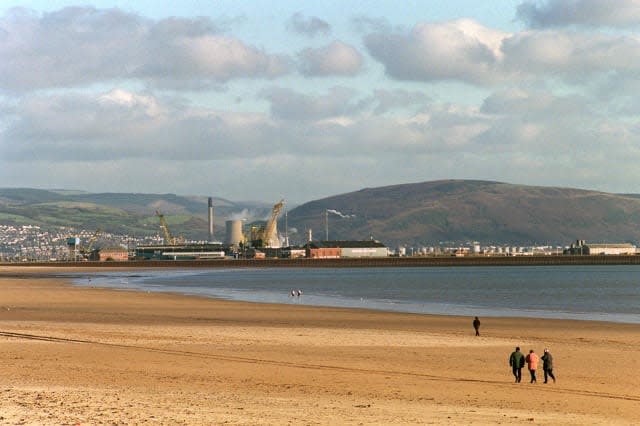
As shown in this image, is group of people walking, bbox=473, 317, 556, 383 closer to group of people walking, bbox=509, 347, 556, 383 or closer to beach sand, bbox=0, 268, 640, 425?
group of people walking, bbox=509, 347, 556, 383

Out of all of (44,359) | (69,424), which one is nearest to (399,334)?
(44,359)

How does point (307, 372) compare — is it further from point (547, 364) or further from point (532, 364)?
point (547, 364)

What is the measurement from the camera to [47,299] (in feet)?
242

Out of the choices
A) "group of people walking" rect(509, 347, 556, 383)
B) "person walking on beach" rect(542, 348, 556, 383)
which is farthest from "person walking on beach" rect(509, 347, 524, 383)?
"person walking on beach" rect(542, 348, 556, 383)

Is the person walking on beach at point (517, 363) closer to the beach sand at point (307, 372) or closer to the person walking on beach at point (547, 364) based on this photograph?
the beach sand at point (307, 372)

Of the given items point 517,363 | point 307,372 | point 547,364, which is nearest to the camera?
point 547,364

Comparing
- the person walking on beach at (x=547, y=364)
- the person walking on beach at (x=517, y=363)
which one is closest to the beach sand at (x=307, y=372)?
the person walking on beach at (x=547, y=364)

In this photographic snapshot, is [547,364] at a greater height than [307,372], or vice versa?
[547,364]

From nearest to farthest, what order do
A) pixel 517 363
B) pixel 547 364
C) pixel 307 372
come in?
pixel 547 364, pixel 517 363, pixel 307 372

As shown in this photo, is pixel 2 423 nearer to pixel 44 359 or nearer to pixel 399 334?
pixel 44 359

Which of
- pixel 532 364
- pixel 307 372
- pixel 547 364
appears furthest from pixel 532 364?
pixel 307 372

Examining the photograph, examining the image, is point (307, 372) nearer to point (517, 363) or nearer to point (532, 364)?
point (517, 363)

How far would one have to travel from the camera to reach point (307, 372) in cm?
2777

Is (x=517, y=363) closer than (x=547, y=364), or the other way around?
(x=547, y=364)
